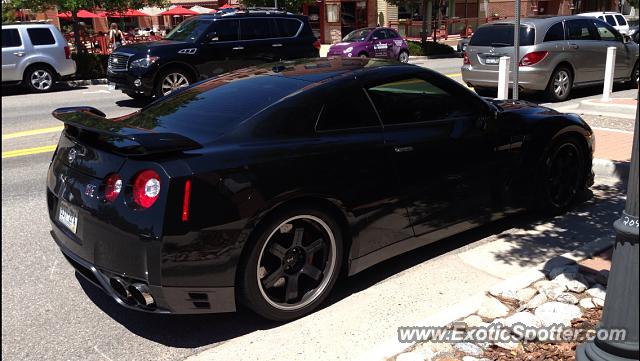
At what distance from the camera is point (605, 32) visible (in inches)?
541

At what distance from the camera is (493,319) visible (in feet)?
11.4

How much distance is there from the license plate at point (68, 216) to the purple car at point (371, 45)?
1938 cm

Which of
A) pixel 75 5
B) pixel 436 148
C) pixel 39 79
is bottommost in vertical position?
pixel 39 79

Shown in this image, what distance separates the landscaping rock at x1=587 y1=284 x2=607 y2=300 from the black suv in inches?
412

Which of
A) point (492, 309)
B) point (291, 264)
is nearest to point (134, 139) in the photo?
point (291, 264)

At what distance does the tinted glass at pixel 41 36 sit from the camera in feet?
52.6

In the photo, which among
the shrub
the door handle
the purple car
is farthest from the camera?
the purple car

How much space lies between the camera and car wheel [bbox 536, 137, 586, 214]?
16.9 feet

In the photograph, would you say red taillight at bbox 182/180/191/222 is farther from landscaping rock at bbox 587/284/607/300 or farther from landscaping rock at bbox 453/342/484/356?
landscaping rock at bbox 587/284/607/300

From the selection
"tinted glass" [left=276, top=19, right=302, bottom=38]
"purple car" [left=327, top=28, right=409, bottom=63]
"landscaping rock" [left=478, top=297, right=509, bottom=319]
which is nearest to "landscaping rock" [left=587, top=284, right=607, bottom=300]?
"landscaping rock" [left=478, top=297, right=509, bottom=319]

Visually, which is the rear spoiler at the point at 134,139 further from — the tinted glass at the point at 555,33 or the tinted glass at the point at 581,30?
the tinted glass at the point at 581,30

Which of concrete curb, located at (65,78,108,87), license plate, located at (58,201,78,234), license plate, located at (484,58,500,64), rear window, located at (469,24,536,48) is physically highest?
rear window, located at (469,24,536,48)

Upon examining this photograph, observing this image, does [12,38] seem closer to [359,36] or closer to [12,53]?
[12,53]

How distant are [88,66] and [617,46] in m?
15.6
